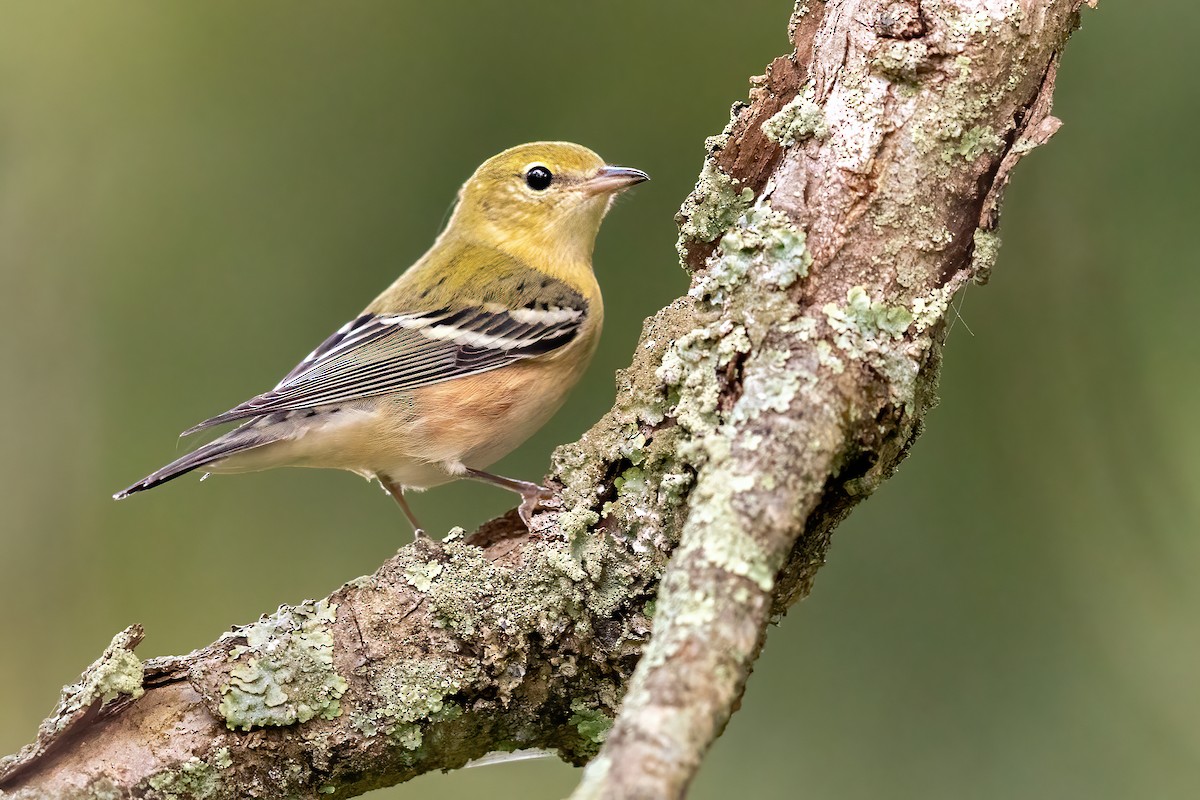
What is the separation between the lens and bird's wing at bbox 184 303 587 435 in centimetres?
417

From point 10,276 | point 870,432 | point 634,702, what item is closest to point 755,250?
point 870,432

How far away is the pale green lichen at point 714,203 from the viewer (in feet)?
9.77

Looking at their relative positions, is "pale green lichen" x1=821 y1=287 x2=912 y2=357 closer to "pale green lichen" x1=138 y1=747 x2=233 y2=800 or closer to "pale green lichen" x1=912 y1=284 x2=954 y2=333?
"pale green lichen" x1=912 y1=284 x2=954 y2=333

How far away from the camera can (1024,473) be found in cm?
436

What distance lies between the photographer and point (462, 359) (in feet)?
14.1

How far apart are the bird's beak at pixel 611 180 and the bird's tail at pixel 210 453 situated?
1778mm

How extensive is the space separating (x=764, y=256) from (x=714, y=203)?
1.92 ft

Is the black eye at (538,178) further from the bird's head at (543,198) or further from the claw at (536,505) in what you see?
the claw at (536,505)

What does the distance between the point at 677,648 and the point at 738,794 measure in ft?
9.46

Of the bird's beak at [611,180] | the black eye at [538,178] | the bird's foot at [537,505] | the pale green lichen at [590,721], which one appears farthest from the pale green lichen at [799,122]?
the black eye at [538,178]

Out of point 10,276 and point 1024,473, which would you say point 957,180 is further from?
point 10,276

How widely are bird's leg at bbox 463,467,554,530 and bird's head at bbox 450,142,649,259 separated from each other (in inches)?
48.1

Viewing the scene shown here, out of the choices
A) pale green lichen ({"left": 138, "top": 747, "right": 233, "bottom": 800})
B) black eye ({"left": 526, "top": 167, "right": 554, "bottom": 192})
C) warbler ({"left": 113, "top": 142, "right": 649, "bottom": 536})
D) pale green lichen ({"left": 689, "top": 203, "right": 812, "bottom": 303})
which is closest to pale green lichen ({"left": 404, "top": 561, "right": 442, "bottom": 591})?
pale green lichen ({"left": 138, "top": 747, "right": 233, "bottom": 800})

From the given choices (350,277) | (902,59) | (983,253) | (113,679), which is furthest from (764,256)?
(350,277)
